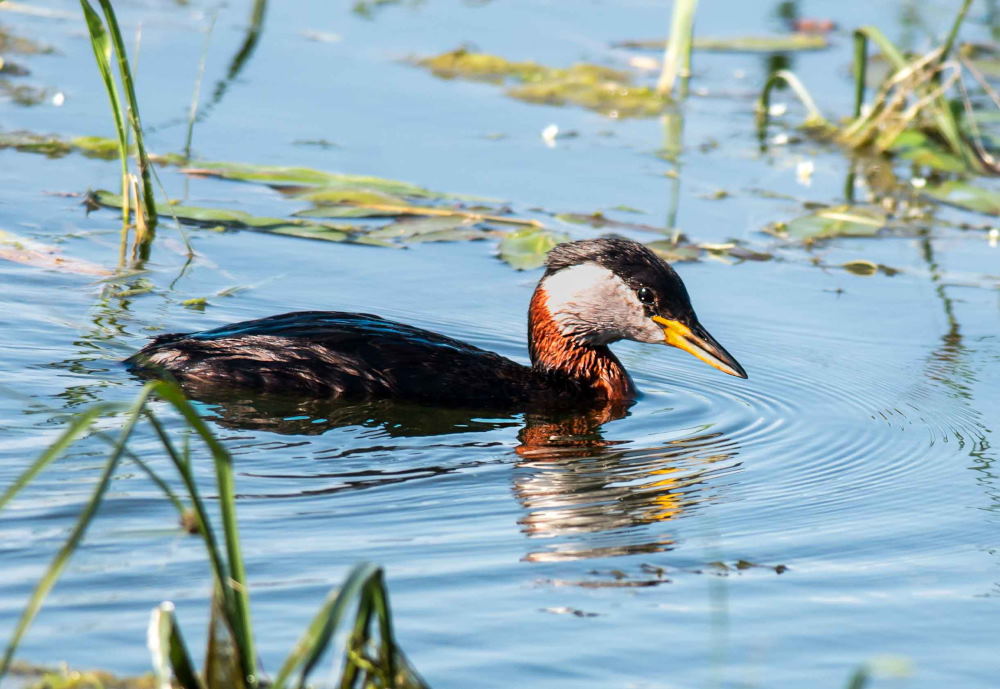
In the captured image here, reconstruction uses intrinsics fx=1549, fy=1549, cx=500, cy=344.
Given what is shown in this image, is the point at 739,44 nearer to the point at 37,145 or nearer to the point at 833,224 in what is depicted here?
the point at 833,224

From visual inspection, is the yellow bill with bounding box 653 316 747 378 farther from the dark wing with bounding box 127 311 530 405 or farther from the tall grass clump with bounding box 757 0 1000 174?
the tall grass clump with bounding box 757 0 1000 174

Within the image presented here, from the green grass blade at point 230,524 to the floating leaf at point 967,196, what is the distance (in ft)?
27.0

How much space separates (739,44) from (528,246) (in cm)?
618

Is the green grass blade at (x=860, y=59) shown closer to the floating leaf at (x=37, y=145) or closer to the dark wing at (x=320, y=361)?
the dark wing at (x=320, y=361)

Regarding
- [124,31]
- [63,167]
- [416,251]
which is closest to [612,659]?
[416,251]

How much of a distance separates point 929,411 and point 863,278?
2154mm

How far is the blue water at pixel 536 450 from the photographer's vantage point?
4.36m

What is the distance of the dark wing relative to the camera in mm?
6695

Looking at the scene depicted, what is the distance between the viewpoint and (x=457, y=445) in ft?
20.9

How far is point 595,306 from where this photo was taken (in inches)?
291

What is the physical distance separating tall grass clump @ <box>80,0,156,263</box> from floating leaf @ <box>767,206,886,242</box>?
387 centimetres

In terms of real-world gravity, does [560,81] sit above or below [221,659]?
above

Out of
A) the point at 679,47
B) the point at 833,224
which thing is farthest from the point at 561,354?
the point at 679,47

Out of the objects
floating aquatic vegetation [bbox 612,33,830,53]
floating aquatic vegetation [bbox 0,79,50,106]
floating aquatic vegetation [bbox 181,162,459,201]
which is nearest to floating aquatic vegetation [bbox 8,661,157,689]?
floating aquatic vegetation [bbox 181,162,459,201]
